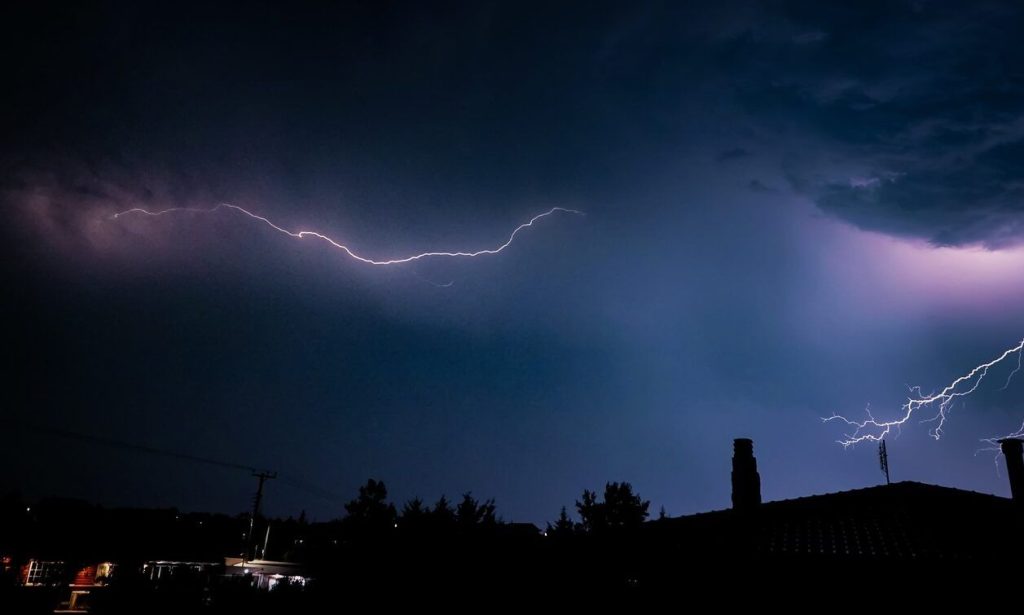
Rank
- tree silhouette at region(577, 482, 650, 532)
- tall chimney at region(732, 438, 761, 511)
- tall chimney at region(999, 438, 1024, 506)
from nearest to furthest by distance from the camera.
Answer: tall chimney at region(999, 438, 1024, 506), tall chimney at region(732, 438, 761, 511), tree silhouette at region(577, 482, 650, 532)

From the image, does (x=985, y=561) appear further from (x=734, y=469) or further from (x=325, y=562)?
(x=325, y=562)

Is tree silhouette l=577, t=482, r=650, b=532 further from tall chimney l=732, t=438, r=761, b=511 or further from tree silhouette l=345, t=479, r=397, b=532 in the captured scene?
tall chimney l=732, t=438, r=761, b=511

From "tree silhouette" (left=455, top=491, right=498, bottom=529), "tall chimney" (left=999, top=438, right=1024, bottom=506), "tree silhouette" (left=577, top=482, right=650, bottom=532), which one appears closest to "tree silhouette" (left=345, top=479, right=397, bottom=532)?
"tree silhouette" (left=577, top=482, right=650, bottom=532)

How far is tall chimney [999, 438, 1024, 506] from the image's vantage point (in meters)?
12.1

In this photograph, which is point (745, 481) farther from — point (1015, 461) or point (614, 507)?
point (614, 507)

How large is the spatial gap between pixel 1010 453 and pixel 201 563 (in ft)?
127

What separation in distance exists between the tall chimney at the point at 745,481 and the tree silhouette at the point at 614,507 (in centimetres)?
2332

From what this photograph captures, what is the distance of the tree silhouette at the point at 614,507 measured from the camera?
1465 inches

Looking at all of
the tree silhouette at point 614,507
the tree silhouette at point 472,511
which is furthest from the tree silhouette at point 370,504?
the tree silhouette at point 472,511

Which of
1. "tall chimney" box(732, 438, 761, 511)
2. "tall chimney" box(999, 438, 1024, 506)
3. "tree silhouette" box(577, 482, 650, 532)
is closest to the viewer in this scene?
"tall chimney" box(999, 438, 1024, 506)

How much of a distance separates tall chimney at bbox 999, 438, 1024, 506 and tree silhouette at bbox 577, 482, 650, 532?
26348mm

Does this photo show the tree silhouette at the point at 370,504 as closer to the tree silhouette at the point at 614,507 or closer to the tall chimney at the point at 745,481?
the tree silhouette at the point at 614,507

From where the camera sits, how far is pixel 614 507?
38000mm

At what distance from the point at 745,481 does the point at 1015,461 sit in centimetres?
541
